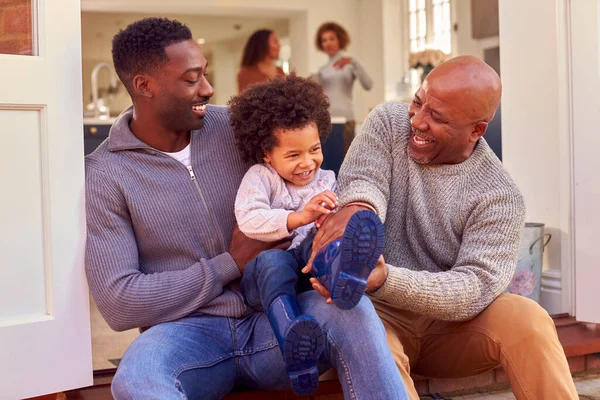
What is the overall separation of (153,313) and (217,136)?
544mm

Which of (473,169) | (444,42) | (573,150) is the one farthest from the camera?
(444,42)

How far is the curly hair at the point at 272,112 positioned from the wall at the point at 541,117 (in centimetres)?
121

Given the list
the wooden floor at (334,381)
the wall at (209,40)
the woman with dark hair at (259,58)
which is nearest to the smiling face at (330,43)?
the woman with dark hair at (259,58)

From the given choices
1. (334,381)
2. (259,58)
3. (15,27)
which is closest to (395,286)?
(334,381)

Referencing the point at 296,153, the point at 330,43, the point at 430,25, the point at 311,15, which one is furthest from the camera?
the point at 311,15

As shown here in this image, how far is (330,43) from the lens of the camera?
7418 millimetres

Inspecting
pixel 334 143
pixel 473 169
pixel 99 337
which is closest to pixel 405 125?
pixel 473 169

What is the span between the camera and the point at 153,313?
1988mm

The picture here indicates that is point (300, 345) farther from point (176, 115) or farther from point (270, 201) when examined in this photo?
point (176, 115)

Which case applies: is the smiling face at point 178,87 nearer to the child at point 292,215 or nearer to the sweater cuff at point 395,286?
the child at point 292,215

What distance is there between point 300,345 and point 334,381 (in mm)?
581

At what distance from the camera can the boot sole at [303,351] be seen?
1688mm

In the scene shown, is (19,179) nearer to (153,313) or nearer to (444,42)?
(153,313)

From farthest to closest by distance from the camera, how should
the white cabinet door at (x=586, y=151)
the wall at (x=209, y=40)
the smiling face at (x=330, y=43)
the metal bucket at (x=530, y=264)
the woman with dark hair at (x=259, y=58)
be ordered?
the wall at (x=209, y=40) < the smiling face at (x=330, y=43) < the woman with dark hair at (x=259, y=58) < the metal bucket at (x=530, y=264) < the white cabinet door at (x=586, y=151)
